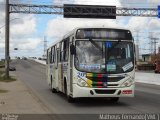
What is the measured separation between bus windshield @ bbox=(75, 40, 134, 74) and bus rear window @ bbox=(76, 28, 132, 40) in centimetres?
20

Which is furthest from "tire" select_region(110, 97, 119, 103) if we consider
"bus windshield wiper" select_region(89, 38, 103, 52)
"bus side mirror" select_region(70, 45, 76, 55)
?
"bus side mirror" select_region(70, 45, 76, 55)

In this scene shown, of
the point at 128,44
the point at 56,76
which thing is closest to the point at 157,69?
the point at 56,76

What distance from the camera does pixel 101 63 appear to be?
17172 mm

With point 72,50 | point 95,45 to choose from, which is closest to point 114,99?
point 95,45

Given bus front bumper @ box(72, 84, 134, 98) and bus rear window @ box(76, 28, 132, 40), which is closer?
bus front bumper @ box(72, 84, 134, 98)

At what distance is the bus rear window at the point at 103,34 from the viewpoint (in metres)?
17.5

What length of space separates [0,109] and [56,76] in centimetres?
717

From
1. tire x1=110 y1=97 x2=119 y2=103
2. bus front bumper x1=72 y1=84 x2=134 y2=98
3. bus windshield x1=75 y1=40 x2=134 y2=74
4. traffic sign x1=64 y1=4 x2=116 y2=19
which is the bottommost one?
tire x1=110 y1=97 x2=119 y2=103

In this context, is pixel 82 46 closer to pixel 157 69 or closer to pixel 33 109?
pixel 33 109

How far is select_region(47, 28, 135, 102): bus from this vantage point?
1705 cm

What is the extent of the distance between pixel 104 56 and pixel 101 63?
31 centimetres

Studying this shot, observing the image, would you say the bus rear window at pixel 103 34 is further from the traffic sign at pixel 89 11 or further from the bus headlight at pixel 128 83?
the traffic sign at pixel 89 11

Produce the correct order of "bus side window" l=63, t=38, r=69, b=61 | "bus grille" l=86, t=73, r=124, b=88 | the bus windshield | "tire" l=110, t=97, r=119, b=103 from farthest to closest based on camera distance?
"bus side window" l=63, t=38, r=69, b=61 < "tire" l=110, t=97, r=119, b=103 < the bus windshield < "bus grille" l=86, t=73, r=124, b=88

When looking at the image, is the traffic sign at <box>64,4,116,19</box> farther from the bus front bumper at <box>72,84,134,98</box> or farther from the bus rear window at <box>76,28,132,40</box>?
the bus front bumper at <box>72,84,134,98</box>
